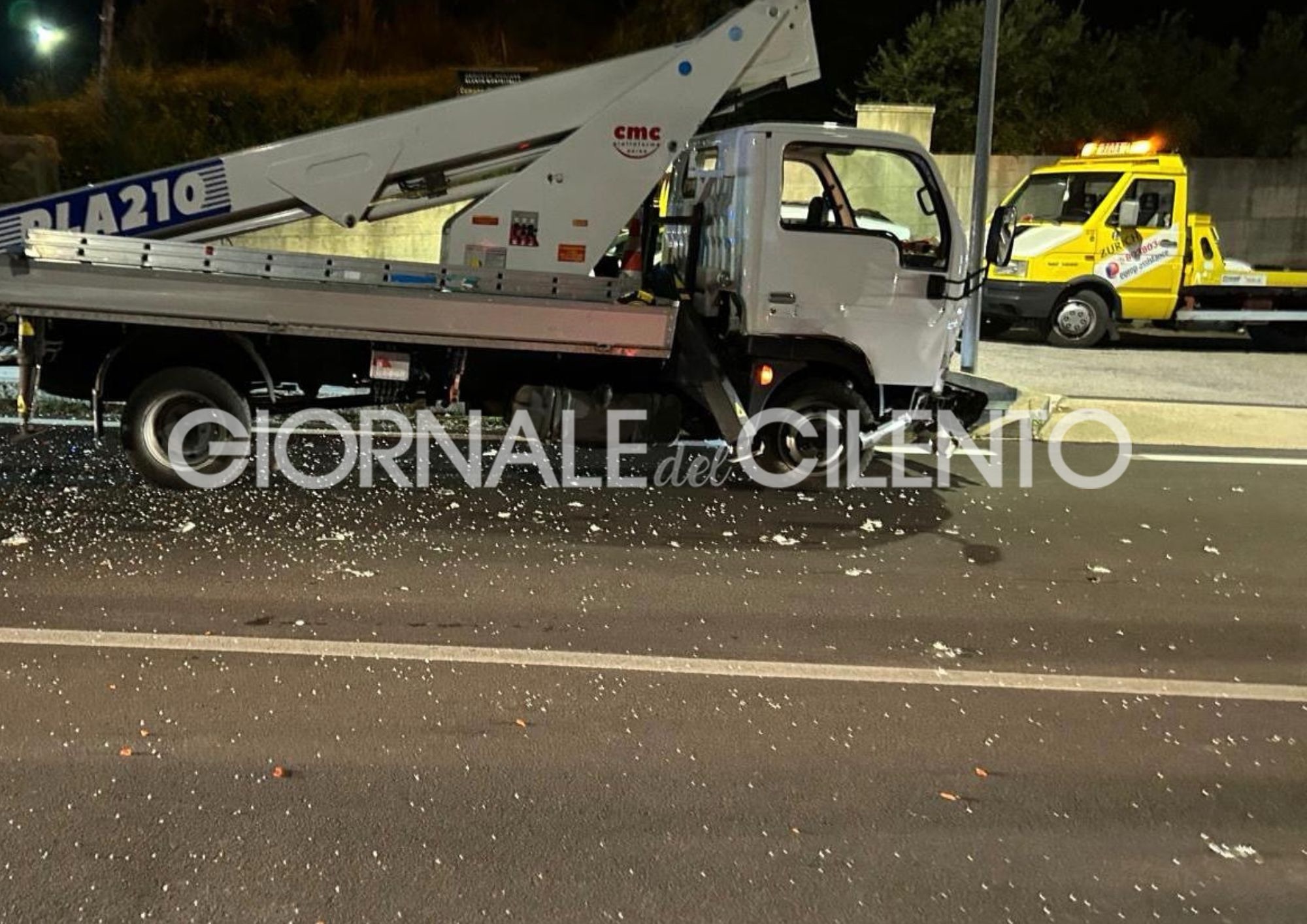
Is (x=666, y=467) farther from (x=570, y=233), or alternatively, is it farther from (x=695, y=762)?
(x=695, y=762)

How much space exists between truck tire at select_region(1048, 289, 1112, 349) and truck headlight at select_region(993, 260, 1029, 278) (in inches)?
25.8

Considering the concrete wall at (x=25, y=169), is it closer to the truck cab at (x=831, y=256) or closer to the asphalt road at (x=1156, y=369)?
the truck cab at (x=831, y=256)

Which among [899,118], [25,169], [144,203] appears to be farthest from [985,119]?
[25,169]

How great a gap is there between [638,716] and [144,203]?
500cm

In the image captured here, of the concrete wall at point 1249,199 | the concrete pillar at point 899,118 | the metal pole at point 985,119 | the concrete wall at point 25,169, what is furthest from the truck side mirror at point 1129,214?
the concrete wall at point 25,169

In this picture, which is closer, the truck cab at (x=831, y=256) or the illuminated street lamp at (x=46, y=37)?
the truck cab at (x=831, y=256)

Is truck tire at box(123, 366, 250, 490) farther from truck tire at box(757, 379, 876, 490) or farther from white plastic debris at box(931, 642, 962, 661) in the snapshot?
white plastic debris at box(931, 642, 962, 661)

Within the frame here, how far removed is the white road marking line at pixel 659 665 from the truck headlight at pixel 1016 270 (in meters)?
11.3

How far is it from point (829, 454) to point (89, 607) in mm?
4564

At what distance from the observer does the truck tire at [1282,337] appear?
15.4m

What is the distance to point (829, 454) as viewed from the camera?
24.6 ft

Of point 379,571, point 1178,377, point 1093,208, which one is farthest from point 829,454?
point 1093,208

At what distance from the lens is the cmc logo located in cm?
700

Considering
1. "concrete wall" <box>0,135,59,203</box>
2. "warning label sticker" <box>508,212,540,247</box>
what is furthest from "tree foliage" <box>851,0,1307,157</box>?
"warning label sticker" <box>508,212,540,247</box>
